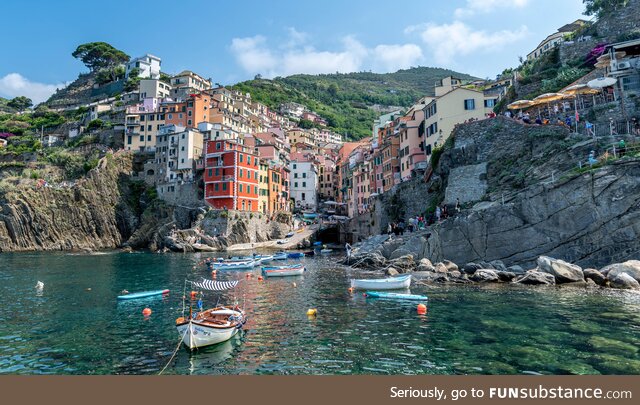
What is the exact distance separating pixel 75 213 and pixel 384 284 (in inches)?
2978

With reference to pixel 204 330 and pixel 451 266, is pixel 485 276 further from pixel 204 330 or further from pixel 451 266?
pixel 204 330

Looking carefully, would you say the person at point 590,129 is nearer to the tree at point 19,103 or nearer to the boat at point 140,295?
A: the boat at point 140,295

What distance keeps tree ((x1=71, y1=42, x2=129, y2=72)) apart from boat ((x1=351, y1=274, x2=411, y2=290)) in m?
153

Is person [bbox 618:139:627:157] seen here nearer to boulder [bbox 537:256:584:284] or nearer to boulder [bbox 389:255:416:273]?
boulder [bbox 537:256:584:284]

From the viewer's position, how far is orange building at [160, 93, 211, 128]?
94.7m

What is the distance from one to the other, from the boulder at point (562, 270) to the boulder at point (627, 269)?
1.76 meters

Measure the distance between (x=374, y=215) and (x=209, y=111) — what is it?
175ft

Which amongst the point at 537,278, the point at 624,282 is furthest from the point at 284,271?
the point at 624,282

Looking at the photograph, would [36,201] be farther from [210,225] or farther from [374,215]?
[374,215]

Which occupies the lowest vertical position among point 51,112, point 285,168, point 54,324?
point 54,324

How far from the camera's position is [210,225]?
75.9 meters

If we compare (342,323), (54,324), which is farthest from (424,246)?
(54,324)

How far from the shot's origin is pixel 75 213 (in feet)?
270

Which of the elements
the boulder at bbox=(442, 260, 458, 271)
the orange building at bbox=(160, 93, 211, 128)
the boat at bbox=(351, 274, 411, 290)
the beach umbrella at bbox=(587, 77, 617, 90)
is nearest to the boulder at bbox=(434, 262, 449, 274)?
the boulder at bbox=(442, 260, 458, 271)
